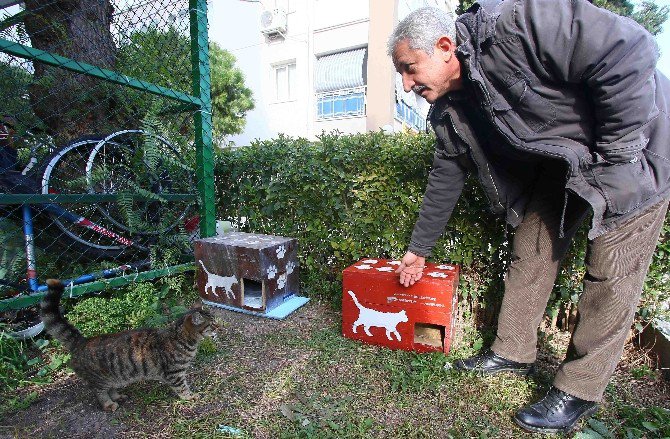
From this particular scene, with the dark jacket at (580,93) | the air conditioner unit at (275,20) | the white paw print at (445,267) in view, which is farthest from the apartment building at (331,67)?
the dark jacket at (580,93)

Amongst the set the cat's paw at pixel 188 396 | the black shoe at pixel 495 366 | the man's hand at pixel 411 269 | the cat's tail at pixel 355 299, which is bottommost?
the cat's paw at pixel 188 396

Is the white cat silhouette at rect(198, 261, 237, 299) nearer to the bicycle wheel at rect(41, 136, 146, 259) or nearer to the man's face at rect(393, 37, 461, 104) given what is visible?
the bicycle wheel at rect(41, 136, 146, 259)

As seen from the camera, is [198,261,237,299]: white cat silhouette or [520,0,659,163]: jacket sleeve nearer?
[520,0,659,163]: jacket sleeve

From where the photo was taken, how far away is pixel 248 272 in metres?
2.73

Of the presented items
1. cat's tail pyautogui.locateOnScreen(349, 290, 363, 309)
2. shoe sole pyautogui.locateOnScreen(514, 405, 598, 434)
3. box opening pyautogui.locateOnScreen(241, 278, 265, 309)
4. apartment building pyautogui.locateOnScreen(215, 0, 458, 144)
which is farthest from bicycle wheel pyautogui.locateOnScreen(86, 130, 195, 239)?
apartment building pyautogui.locateOnScreen(215, 0, 458, 144)

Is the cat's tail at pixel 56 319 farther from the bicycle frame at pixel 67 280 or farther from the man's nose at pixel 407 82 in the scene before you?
the man's nose at pixel 407 82

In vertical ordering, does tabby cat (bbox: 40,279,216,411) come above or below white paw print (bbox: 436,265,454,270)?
below

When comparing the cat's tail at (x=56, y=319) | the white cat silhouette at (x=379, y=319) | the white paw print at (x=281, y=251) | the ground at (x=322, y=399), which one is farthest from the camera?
the white paw print at (x=281, y=251)

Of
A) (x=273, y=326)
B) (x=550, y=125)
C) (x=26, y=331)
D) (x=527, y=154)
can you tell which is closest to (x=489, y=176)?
(x=527, y=154)

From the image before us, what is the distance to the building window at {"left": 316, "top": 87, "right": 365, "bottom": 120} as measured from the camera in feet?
41.4

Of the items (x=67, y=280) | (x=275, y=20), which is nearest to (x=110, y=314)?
(x=67, y=280)

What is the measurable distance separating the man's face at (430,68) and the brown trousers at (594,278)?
2.59ft

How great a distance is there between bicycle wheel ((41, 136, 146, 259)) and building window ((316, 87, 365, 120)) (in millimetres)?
10807

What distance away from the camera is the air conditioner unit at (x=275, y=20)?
44.1 feet
